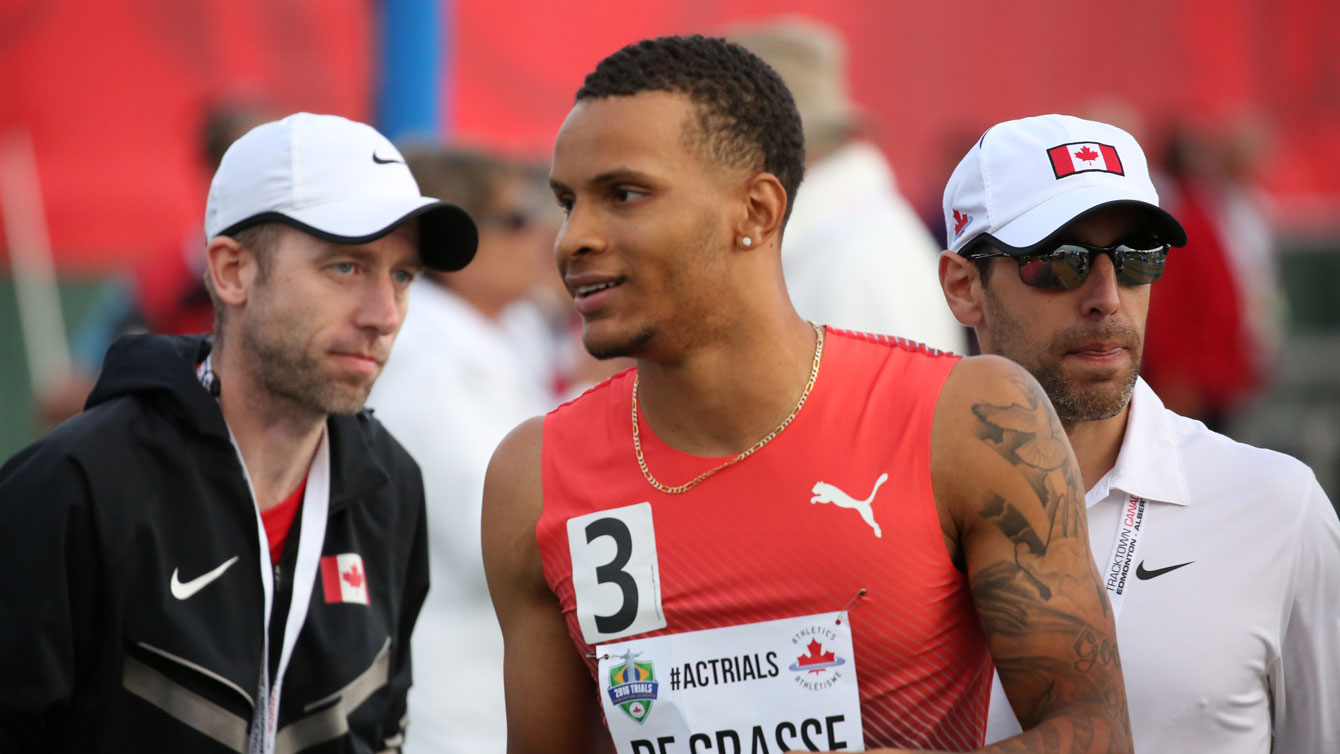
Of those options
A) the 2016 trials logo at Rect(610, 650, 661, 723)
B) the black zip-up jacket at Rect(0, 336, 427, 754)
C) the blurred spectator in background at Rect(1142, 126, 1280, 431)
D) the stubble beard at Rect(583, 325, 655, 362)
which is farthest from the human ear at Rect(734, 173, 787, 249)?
the blurred spectator in background at Rect(1142, 126, 1280, 431)

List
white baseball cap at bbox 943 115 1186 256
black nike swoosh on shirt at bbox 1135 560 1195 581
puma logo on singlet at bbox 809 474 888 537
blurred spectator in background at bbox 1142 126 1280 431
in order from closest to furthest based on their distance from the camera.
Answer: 1. puma logo on singlet at bbox 809 474 888 537
2. black nike swoosh on shirt at bbox 1135 560 1195 581
3. white baseball cap at bbox 943 115 1186 256
4. blurred spectator in background at bbox 1142 126 1280 431

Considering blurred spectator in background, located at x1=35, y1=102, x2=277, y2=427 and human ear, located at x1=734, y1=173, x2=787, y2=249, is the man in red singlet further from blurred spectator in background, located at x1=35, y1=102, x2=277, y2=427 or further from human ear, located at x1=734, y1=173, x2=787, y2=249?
blurred spectator in background, located at x1=35, y1=102, x2=277, y2=427

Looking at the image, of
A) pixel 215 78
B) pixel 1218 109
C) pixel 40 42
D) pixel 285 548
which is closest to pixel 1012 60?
pixel 1218 109

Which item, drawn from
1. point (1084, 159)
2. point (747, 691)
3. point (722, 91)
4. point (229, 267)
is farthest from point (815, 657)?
point (229, 267)

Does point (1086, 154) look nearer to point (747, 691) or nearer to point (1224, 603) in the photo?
point (1224, 603)

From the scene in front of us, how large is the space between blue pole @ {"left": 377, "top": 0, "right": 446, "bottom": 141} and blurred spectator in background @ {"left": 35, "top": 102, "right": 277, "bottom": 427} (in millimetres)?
540

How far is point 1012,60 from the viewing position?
38.2 feet

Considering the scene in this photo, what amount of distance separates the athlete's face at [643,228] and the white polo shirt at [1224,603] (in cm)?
97

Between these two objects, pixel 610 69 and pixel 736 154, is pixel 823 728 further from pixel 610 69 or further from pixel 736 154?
pixel 610 69

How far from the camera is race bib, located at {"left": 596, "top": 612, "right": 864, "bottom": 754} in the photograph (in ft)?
8.84

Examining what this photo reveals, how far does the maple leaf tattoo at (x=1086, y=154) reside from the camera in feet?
10.3

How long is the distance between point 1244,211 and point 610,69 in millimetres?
8183

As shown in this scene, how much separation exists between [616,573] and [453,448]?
1.98 metres

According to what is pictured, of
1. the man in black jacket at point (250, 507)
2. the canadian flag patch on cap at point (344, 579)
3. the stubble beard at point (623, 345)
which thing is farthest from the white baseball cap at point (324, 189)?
the stubble beard at point (623, 345)
